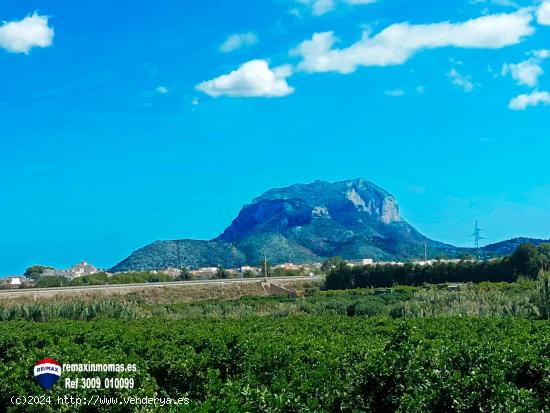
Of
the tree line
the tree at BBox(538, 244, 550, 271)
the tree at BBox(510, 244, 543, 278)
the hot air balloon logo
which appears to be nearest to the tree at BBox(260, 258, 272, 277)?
the tree line

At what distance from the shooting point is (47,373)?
10.3 meters

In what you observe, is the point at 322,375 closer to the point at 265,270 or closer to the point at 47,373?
the point at 47,373

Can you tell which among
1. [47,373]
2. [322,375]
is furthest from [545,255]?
[47,373]


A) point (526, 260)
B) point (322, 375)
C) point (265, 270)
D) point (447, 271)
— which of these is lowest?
point (322, 375)

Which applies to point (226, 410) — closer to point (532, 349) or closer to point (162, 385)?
point (162, 385)

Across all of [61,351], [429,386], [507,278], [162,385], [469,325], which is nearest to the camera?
[429,386]

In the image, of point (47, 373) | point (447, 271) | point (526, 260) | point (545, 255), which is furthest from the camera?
point (447, 271)

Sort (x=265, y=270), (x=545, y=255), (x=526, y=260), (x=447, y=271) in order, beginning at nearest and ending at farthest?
(x=526, y=260) < (x=545, y=255) < (x=447, y=271) < (x=265, y=270)

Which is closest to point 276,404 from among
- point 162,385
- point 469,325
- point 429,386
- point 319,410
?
point 319,410

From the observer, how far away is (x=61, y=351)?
12.2m

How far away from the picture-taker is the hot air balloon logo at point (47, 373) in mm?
10023

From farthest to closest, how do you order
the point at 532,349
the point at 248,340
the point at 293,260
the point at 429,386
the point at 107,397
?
the point at 293,260 < the point at 248,340 < the point at 532,349 < the point at 107,397 < the point at 429,386

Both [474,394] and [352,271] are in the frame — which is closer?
[474,394]

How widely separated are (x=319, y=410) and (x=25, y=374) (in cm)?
544
